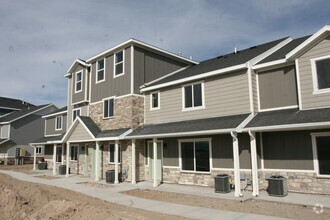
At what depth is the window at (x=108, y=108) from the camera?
1828 cm

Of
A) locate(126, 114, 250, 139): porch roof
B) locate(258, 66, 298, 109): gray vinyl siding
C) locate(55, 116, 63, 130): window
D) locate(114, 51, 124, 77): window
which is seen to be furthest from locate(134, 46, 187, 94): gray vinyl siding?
locate(55, 116, 63, 130): window

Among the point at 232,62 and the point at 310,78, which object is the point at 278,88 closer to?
the point at 310,78

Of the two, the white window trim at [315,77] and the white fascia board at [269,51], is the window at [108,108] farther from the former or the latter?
the white window trim at [315,77]

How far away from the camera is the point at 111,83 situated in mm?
18516

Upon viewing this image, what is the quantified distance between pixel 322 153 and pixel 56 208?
9604 mm

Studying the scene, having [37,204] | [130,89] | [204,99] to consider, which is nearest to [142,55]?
[130,89]

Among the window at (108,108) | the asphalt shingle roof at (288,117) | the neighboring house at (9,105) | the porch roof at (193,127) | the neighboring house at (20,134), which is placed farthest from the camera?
the neighboring house at (9,105)

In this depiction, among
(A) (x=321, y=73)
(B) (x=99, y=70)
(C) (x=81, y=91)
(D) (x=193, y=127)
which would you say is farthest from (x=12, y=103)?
(A) (x=321, y=73)

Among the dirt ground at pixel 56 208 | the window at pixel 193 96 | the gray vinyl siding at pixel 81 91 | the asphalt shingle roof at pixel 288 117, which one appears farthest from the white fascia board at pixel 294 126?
the gray vinyl siding at pixel 81 91

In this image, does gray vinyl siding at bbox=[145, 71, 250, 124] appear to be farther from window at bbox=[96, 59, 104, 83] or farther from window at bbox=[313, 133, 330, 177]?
window at bbox=[96, 59, 104, 83]

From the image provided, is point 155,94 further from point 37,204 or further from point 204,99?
point 37,204

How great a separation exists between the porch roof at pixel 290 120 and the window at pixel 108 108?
9774 millimetres

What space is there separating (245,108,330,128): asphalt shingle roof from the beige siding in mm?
10942

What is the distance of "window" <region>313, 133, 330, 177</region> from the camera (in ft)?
33.4
